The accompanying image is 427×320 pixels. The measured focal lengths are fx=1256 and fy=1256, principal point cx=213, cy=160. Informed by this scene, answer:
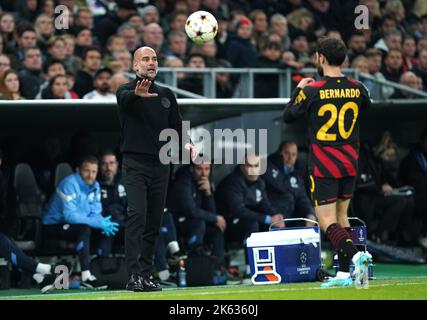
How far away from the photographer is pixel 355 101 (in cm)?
1083

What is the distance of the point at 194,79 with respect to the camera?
1670cm

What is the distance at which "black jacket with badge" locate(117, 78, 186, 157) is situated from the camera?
1120 centimetres

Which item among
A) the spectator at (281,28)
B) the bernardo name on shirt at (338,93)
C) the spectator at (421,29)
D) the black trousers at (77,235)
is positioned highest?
the spectator at (421,29)

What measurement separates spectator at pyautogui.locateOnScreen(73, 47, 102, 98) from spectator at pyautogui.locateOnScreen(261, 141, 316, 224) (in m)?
2.48

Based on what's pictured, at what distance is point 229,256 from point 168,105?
179 inches

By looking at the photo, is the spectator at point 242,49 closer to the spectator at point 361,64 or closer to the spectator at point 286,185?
the spectator at point 361,64

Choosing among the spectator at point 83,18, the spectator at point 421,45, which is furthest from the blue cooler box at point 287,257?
the spectator at point 421,45

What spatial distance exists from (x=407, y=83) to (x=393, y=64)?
1016 millimetres

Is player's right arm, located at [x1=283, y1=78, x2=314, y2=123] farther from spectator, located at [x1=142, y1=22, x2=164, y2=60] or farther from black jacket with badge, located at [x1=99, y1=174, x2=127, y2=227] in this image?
spectator, located at [x1=142, y1=22, x2=164, y2=60]

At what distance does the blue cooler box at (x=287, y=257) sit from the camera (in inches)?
485

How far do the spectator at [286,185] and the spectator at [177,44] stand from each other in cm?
223

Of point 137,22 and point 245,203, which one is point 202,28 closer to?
point 245,203

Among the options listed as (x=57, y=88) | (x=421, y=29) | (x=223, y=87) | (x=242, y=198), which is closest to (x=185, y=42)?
(x=223, y=87)
